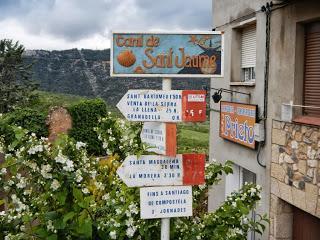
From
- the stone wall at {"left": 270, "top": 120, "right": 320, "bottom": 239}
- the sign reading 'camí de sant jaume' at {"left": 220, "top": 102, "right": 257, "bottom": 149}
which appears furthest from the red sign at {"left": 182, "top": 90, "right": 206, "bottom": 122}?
the sign reading 'camí de sant jaume' at {"left": 220, "top": 102, "right": 257, "bottom": 149}

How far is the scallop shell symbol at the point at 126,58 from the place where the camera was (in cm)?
348

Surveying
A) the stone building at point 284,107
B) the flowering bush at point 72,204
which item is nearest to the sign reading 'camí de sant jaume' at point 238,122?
the stone building at point 284,107

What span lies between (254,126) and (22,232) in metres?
4.73

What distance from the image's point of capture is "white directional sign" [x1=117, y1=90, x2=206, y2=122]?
3410 mm

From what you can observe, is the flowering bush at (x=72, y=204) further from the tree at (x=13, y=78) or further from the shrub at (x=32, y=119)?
the tree at (x=13, y=78)

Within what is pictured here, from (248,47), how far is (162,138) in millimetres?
5750

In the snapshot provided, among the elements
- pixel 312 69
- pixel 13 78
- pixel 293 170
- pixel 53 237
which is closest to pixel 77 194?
pixel 53 237

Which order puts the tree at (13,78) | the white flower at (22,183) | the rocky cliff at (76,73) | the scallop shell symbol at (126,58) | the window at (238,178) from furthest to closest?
1. the rocky cliff at (76,73)
2. the tree at (13,78)
3. the window at (238,178)
4. the white flower at (22,183)
5. the scallop shell symbol at (126,58)

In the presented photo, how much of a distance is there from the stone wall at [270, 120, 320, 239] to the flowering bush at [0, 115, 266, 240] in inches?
80.4

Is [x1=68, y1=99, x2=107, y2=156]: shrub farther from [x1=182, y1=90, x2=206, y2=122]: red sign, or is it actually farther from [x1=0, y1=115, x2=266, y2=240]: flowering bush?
[x1=182, y1=90, x2=206, y2=122]: red sign

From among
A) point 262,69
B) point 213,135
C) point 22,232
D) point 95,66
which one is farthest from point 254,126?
point 95,66

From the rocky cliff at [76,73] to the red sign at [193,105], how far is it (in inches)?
1628

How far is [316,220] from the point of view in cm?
656

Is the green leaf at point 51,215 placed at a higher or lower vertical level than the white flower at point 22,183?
lower
